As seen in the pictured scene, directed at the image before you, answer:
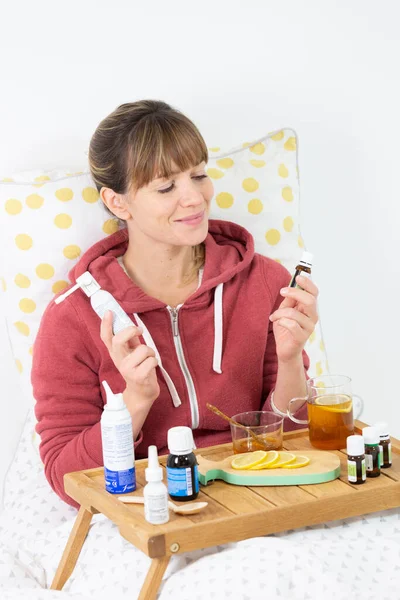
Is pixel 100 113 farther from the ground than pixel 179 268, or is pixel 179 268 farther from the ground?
pixel 100 113

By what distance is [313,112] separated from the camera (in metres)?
2.56

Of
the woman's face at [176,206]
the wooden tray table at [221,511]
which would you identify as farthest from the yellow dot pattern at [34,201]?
the wooden tray table at [221,511]

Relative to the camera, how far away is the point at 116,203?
213cm

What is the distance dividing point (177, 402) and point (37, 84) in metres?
0.84

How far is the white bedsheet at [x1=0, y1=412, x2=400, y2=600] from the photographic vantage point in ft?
5.06

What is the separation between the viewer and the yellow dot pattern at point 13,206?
2217 millimetres

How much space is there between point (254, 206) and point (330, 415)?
66 cm

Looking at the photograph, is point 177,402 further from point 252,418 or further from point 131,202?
point 131,202

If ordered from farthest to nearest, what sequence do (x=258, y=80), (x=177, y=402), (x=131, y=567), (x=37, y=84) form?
(x=258, y=80), (x=37, y=84), (x=177, y=402), (x=131, y=567)

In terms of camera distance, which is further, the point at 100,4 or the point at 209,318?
the point at 100,4

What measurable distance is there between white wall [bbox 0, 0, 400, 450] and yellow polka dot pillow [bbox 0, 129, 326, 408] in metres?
0.16

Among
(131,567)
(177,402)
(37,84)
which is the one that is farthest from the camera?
(37,84)

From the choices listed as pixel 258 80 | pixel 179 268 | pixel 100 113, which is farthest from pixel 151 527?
pixel 258 80

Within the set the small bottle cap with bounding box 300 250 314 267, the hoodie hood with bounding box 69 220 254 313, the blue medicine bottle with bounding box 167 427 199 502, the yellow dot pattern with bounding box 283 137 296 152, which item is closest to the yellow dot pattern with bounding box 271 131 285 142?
the yellow dot pattern with bounding box 283 137 296 152
